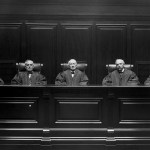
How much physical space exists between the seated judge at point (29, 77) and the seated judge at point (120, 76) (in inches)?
52.1

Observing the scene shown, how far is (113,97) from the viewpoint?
533 centimetres

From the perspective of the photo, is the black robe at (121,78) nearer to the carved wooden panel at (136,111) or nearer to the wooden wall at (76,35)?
the wooden wall at (76,35)

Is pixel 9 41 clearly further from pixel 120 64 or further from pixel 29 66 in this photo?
pixel 120 64

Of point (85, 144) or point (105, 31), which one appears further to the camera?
point (105, 31)

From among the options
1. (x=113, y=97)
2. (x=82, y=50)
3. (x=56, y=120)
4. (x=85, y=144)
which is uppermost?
(x=82, y=50)

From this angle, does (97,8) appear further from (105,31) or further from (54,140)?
(54,140)

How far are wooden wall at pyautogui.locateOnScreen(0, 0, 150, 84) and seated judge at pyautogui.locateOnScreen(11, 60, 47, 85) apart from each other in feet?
2.70

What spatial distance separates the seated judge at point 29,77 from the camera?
723 centimetres

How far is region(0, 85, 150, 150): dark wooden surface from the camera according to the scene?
527 cm

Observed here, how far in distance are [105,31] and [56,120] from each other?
3.49 m

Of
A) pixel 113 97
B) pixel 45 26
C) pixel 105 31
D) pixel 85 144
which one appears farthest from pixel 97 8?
pixel 85 144

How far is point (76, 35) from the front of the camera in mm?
8203

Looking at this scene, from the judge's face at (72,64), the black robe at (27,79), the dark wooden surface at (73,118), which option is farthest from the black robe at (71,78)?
the dark wooden surface at (73,118)

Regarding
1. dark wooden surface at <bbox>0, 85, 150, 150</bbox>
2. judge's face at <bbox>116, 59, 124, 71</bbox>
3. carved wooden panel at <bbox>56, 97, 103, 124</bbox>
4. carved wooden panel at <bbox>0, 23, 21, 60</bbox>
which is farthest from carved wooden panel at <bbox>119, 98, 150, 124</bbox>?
carved wooden panel at <bbox>0, 23, 21, 60</bbox>
